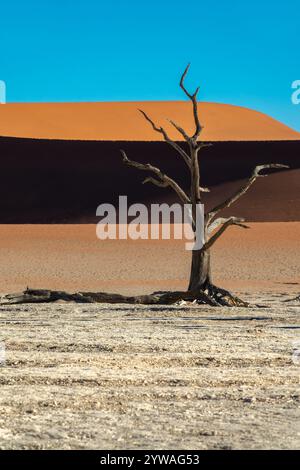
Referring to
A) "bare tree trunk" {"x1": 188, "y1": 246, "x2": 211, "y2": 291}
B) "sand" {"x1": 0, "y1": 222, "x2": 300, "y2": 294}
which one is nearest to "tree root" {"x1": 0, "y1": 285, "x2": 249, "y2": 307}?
"bare tree trunk" {"x1": 188, "y1": 246, "x2": 211, "y2": 291}

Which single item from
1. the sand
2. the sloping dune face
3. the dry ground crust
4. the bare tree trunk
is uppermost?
the sloping dune face

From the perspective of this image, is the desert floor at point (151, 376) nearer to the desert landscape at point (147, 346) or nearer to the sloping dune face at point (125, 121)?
the desert landscape at point (147, 346)

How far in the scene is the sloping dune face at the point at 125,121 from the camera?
272ft

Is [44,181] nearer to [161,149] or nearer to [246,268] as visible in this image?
[161,149]

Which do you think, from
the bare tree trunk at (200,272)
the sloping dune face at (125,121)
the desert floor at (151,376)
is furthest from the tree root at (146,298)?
the sloping dune face at (125,121)

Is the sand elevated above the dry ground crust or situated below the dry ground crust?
above

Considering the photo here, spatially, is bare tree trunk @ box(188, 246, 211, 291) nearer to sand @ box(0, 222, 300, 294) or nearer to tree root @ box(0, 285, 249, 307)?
tree root @ box(0, 285, 249, 307)

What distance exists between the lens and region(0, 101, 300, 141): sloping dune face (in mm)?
83000

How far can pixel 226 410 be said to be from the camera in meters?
6.07

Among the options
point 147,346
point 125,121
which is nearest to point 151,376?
point 147,346

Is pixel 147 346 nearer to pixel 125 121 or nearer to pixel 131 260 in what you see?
pixel 131 260

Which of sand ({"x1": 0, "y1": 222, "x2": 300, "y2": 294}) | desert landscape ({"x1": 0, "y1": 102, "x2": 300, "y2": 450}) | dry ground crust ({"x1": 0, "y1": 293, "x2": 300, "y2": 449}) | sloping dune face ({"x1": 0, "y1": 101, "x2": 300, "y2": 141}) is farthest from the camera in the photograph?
sloping dune face ({"x1": 0, "y1": 101, "x2": 300, "y2": 141})

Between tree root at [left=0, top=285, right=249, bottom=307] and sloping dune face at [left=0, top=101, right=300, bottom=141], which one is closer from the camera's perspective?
tree root at [left=0, top=285, right=249, bottom=307]

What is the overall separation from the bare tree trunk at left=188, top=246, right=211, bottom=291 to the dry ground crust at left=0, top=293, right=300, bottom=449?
302 centimetres
